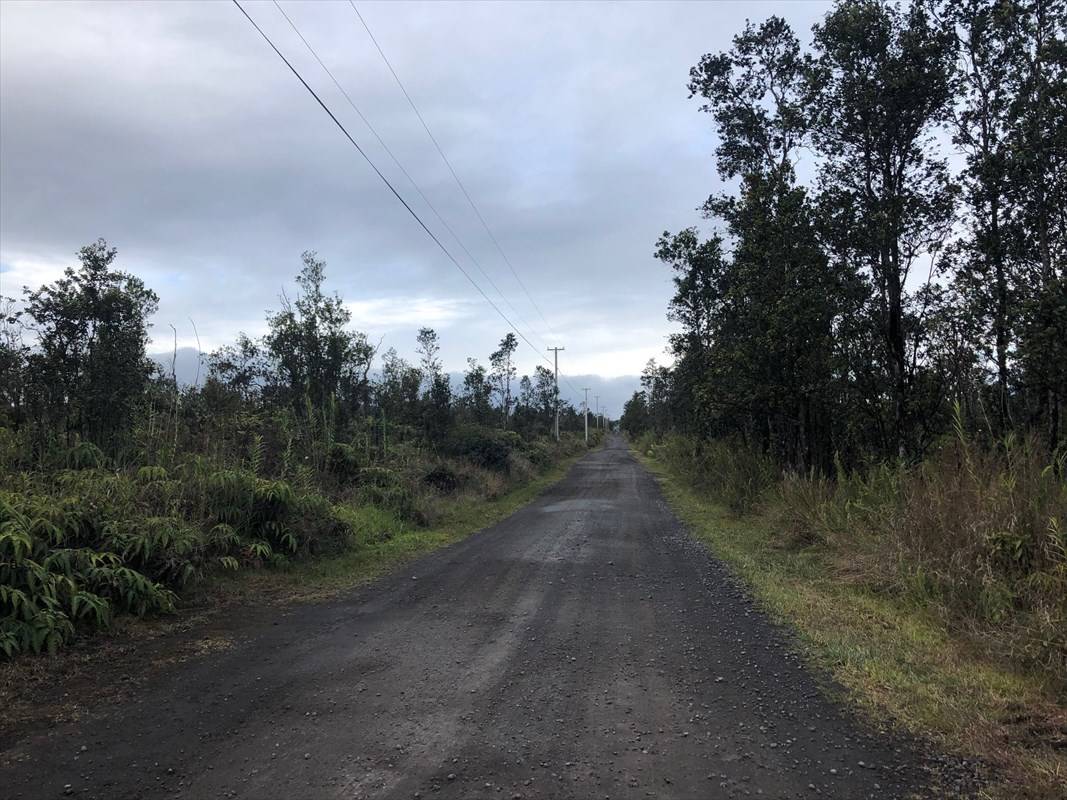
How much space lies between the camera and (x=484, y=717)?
3928 millimetres

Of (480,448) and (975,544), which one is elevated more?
(480,448)

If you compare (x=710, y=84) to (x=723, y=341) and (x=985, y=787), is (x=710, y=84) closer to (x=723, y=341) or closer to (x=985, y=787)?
(x=723, y=341)

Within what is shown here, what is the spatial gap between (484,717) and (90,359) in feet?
24.8

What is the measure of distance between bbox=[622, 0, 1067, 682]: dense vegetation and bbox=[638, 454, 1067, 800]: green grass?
1.28 ft

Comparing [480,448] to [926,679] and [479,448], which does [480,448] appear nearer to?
[479,448]

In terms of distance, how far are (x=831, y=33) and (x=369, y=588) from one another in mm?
11518

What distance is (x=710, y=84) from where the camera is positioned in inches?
631

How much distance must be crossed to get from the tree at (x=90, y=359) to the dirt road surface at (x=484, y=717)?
406 centimetres

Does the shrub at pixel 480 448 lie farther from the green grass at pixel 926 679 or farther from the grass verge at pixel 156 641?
the green grass at pixel 926 679

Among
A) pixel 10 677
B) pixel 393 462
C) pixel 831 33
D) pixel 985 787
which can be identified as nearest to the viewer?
pixel 985 787

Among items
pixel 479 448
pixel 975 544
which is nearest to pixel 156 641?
pixel 975 544

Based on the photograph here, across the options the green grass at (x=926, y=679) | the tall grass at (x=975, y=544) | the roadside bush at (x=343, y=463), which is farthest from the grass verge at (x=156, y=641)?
the tall grass at (x=975, y=544)

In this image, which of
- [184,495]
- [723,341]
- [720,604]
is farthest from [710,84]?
[184,495]

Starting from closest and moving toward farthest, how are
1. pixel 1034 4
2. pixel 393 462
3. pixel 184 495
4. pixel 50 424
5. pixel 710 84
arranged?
pixel 184 495
pixel 50 424
pixel 1034 4
pixel 393 462
pixel 710 84
